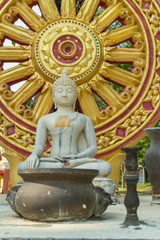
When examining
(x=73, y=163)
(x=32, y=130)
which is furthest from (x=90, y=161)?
(x=32, y=130)

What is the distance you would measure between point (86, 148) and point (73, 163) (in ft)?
1.71

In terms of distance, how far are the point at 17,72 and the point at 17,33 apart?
81cm

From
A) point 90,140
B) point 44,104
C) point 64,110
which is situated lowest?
point 90,140

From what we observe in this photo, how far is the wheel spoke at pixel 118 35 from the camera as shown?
6711 millimetres

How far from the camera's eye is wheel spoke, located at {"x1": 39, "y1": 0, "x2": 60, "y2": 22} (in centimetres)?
677

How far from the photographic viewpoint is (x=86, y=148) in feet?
15.7

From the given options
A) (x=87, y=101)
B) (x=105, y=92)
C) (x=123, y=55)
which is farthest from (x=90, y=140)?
(x=123, y=55)

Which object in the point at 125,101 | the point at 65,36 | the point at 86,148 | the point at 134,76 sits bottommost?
the point at 86,148

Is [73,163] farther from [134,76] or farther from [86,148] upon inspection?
[134,76]

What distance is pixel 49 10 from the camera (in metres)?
6.82

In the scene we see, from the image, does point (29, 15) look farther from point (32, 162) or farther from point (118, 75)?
point (32, 162)

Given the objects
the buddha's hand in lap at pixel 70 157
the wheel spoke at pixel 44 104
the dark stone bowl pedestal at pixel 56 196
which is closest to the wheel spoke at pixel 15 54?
the wheel spoke at pixel 44 104

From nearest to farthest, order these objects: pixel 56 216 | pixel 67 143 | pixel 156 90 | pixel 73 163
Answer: pixel 56 216 < pixel 73 163 < pixel 67 143 < pixel 156 90

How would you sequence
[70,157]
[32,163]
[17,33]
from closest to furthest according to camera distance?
[32,163], [70,157], [17,33]
